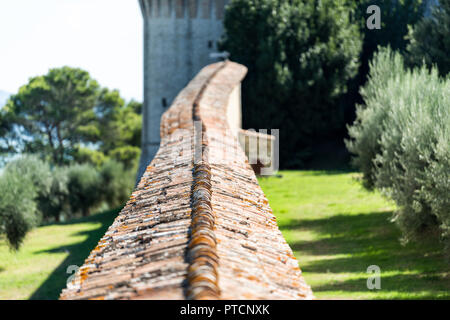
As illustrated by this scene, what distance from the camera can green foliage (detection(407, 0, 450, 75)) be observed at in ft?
48.2

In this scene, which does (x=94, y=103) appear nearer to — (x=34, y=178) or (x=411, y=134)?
(x=34, y=178)

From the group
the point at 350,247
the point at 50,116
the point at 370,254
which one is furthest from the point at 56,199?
the point at 370,254

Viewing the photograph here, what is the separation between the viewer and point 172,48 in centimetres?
2842

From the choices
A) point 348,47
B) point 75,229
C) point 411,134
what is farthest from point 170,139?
point 348,47

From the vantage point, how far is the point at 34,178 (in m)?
26.6

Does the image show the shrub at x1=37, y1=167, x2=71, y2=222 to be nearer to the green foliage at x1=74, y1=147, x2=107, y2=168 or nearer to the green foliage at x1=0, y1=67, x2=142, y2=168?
the green foliage at x1=74, y1=147, x2=107, y2=168

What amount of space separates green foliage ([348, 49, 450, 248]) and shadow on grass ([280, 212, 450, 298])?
51 centimetres

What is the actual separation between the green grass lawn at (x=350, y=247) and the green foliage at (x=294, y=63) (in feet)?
22.2

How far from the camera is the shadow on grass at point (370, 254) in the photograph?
8.70m

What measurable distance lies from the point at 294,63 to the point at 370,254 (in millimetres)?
15526

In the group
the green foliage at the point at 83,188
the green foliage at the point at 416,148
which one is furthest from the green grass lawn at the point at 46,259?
the green foliage at the point at 416,148

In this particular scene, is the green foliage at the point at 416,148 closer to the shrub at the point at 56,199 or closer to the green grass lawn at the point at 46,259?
the green grass lawn at the point at 46,259

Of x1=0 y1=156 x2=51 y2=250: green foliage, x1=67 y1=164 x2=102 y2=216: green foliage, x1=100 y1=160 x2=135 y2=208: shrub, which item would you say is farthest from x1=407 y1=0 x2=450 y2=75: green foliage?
x1=67 y1=164 x2=102 y2=216: green foliage

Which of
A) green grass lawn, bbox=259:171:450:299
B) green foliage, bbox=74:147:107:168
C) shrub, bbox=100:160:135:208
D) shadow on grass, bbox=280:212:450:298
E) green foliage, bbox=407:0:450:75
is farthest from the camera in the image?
green foliage, bbox=74:147:107:168
